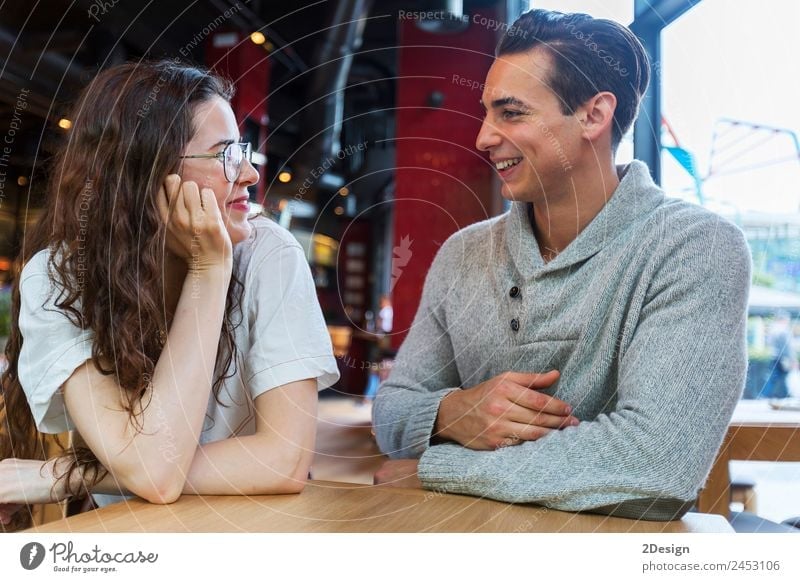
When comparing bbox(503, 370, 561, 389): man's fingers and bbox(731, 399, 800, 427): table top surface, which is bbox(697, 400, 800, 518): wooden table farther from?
bbox(503, 370, 561, 389): man's fingers

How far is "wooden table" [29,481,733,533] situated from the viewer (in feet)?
1.66

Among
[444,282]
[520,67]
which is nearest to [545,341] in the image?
[444,282]

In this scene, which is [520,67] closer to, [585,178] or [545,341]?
[585,178]

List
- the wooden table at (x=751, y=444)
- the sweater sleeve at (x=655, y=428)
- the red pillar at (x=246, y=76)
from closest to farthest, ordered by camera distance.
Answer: the sweater sleeve at (x=655, y=428), the red pillar at (x=246, y=76), the wooden table at (x=751, y=444)

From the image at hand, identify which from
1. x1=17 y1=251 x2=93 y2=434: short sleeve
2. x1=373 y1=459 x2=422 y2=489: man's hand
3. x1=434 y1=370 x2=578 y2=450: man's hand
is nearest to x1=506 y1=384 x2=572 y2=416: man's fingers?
x1=434 y1=370 x2=578 y2=450: man's hand

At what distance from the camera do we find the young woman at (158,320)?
51cm

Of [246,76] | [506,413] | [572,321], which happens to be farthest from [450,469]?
[246,76]

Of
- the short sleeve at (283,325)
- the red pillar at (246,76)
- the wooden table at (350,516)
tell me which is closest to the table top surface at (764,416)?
the wooden table at (350,516)

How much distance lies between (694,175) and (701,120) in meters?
0.06

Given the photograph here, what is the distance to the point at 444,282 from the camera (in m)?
0.69

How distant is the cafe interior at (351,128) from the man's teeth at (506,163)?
1 cm

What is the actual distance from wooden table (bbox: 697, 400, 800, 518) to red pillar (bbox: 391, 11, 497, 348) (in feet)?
1.12

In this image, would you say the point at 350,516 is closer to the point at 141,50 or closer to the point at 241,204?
the point at 241,204

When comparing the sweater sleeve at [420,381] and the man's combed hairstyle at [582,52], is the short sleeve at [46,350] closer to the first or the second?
the sweater sleeve at [420,381]
